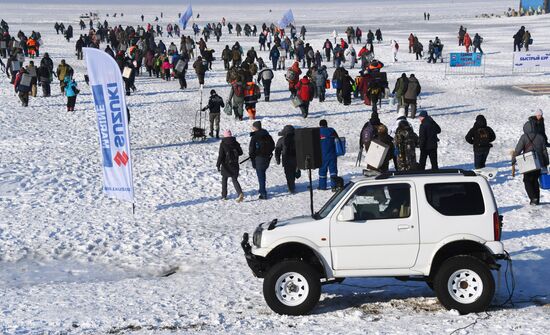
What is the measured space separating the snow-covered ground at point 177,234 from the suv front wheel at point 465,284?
17 cm

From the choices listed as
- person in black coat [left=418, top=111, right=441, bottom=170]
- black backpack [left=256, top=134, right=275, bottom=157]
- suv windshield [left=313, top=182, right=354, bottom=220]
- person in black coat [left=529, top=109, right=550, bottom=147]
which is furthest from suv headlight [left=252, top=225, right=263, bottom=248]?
person in black coat [left=418, top=111, right=441, bottom=170]

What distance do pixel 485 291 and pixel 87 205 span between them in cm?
933

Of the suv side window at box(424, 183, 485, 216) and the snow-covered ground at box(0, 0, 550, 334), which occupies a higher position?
the suv side window at box(424, 183, 485, 216)

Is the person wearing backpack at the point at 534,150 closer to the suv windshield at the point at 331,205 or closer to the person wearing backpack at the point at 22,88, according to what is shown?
the suv windshield at the point at 331,205

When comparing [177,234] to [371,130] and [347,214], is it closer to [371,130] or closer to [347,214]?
[371,130]

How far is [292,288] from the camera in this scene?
32.4ft

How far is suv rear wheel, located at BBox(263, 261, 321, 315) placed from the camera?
9766 mm

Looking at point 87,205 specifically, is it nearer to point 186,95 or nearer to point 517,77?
point 186,95

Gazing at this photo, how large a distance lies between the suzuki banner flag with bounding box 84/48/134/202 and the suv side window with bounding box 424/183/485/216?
6.67m

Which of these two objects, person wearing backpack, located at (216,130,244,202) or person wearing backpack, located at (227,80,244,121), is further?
person wearing backpack, located at (227,80,244,121)

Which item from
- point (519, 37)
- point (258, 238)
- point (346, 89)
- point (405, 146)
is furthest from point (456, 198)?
point (519, 37)

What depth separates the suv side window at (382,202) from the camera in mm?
9836

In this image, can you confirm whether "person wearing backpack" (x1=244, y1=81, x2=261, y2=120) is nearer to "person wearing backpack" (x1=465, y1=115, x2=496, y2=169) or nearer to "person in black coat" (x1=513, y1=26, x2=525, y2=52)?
"person wearing backpack" (x1=465, y1=115, x2=496, y2=169)

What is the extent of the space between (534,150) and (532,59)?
2141 cm
